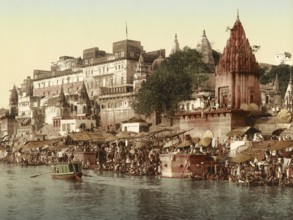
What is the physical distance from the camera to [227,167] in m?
35.3

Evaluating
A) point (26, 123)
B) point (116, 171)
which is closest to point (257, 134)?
point (116, 171)

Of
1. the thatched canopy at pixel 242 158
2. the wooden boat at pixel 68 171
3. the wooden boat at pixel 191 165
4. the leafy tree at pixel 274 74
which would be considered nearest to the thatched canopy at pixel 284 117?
the wooden boat at pixel 191 165

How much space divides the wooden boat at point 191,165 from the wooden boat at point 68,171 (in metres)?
6.51

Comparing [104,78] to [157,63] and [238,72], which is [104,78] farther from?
[238,72]

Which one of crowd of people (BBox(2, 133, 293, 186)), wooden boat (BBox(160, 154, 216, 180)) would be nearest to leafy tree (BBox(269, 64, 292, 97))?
crowd of people (BBox(2, 133, 293, 186))

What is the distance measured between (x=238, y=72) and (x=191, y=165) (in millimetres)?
14222

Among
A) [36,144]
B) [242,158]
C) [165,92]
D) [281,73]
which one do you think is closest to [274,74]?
[281,73]

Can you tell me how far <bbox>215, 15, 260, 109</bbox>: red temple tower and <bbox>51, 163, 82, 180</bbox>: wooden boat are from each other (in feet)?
47.8

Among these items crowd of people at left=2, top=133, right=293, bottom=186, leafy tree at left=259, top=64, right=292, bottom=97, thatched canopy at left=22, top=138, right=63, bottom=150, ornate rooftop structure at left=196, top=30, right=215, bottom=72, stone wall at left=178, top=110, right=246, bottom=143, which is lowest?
crowd of people at left=2, top=133, right=293, bottom=186

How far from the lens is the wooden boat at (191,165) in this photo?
35906 mm

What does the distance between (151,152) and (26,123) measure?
51.6 meters

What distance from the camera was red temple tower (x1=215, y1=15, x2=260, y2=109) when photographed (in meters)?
47.7

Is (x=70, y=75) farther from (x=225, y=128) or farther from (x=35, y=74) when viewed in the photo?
(x=225, y=128)

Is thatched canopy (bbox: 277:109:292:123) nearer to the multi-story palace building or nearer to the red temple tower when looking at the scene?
the red temple tower
